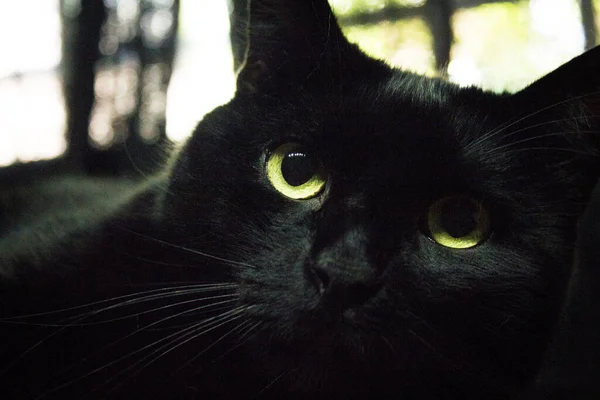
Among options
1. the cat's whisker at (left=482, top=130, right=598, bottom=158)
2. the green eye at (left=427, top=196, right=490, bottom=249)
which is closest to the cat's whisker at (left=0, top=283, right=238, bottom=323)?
the green eye at (left=427, top=196, right=490, bottom=249)

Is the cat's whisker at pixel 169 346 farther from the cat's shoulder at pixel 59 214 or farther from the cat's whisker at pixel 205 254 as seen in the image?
the cat's shoulder at pixel 59 214

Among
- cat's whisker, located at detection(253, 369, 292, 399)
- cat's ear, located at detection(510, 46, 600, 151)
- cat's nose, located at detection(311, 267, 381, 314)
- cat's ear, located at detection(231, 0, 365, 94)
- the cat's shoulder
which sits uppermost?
cat's ear, located at detection(231, 0, 365, 94)

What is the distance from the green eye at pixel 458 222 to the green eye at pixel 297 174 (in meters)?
0.13

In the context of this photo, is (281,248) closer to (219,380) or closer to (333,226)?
(333,226)

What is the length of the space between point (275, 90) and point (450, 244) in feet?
0.93

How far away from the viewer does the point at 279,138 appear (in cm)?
55

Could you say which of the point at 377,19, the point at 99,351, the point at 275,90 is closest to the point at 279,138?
the point at 275,90

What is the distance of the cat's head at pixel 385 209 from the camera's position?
453mm

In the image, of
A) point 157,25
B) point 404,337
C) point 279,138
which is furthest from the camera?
point 157,25

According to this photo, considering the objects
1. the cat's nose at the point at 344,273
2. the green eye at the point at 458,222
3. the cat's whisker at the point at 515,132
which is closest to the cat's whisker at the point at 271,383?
the cat's nose at the point at 344,273

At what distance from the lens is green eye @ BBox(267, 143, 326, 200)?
0.52 meters

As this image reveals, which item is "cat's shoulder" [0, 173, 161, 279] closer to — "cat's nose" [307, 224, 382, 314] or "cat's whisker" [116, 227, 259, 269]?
"cat's whisker" [116, 227, 259, 269]

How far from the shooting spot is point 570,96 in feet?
1.78

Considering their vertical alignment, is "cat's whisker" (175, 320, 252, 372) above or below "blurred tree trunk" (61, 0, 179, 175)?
below
